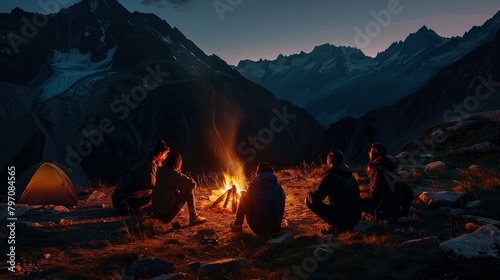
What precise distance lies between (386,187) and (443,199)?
6.97ft

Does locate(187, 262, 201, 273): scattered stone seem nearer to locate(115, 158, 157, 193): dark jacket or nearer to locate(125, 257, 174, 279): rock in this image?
locate(125, 257, 174, 279): rock

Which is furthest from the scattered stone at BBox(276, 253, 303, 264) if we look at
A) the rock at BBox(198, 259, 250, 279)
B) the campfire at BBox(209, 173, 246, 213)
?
the campfire at BBox(209, 173, 246, 213)

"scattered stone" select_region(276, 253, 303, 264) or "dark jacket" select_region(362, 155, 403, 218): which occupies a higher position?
"dark jacket" select_region(362, 155, 403, 218)

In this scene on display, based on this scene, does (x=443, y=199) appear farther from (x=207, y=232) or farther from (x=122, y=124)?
(x=122, y=124)

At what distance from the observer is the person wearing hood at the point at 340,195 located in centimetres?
839

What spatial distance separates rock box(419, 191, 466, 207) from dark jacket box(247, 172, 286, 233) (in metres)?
4.08

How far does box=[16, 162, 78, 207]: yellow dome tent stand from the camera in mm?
14031

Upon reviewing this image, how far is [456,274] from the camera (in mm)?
5070

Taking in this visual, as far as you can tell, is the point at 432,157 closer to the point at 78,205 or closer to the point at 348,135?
the point at 78,205

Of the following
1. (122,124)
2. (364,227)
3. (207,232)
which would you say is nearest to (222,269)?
(207,232)

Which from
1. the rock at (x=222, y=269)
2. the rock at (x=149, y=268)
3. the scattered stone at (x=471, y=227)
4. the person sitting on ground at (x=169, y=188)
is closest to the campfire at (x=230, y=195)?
the person sitting on ground at (x=169, y=188)

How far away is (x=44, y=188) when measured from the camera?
567 inches

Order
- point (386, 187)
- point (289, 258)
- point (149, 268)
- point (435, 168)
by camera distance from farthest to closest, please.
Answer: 1. point (435, 168)
2. point (386, 187)
3. point (289, 258)
4. point (149, 268)

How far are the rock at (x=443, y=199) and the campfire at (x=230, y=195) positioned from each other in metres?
5.79
